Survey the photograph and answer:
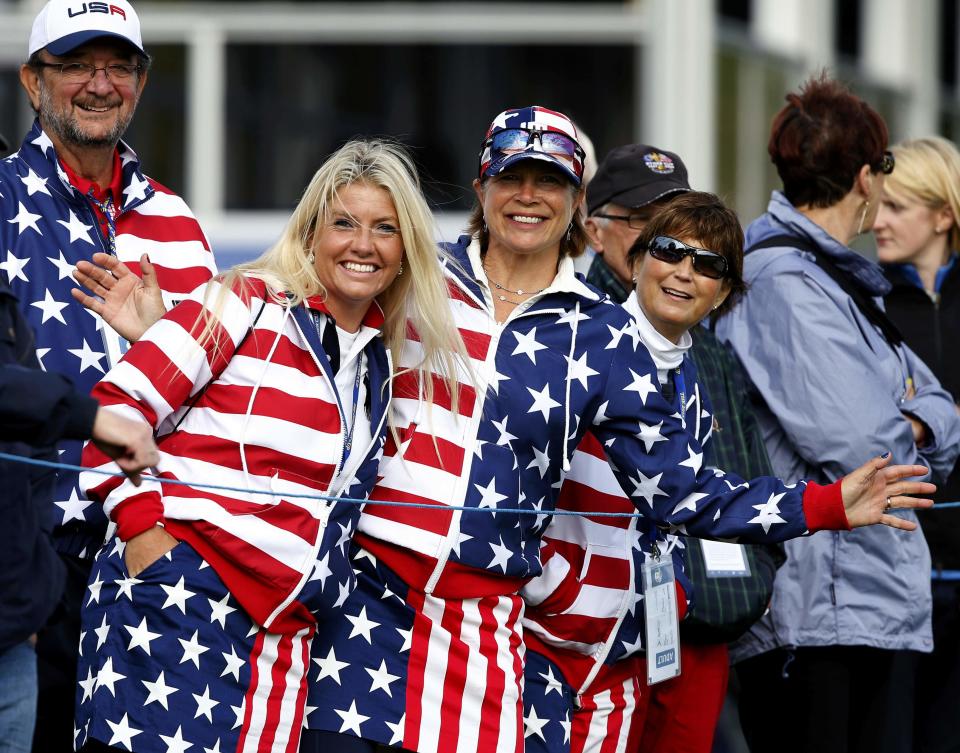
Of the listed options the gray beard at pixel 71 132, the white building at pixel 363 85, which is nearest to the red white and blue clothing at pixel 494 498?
the gray beard at pixel 71 132

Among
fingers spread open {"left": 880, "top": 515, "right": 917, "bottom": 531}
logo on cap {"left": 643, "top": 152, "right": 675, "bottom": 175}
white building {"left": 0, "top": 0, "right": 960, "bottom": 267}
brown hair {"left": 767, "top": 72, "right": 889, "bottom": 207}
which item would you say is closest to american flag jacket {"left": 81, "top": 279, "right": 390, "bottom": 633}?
fingers spread open {"left": 880, "top": 515, "right": 917, "bottom": 531}

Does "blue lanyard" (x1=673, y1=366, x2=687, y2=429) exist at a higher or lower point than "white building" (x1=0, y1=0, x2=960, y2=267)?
lower

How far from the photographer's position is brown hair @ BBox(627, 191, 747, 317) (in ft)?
14.5

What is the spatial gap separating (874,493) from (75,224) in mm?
2071

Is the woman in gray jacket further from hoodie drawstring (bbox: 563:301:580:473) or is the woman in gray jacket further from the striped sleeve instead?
the striped sleeve

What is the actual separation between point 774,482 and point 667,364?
44 centimetres

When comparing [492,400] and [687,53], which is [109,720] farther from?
[687,53]

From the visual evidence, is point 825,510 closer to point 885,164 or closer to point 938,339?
point 885,164

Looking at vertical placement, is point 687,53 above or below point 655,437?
above

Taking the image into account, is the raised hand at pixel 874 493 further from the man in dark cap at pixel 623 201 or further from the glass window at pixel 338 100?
the glass window at pixel 338 100

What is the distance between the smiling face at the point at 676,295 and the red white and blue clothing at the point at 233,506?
3.21 feet

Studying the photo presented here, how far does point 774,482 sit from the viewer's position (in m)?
4.12

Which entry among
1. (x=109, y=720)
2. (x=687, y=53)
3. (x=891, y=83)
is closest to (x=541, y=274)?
(x=109, y=720)

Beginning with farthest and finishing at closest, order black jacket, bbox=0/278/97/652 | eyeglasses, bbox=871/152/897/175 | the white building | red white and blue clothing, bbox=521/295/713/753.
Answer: the white building < eyeglasses, bbox=871/152/897/175 < red white and blue clothing, bbox=521/295/713/753 < black jacket, bbox=0/278/97/652
